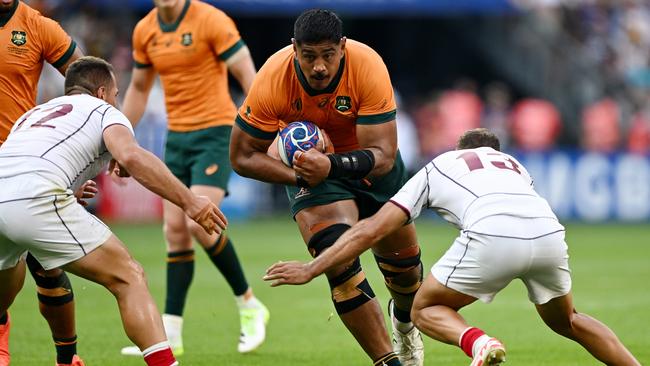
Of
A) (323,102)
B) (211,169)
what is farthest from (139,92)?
(323,102)

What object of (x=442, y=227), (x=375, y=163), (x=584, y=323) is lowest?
(x=442, y=227)

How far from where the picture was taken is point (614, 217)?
75.2 ft

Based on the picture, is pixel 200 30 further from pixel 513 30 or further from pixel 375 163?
pixel 513 30

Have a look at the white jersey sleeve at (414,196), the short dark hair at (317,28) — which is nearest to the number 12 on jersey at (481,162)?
the white jersey sleeve at (414,196)

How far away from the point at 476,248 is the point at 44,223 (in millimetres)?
2466

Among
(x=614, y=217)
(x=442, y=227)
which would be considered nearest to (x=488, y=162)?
(x=442, y=227)

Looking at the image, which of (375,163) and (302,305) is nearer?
(375,163)

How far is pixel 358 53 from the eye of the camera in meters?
7.32

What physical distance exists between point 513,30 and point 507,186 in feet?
72.8

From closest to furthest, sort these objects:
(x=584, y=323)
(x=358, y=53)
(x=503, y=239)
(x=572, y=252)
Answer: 1. (x=503, y=239)
2. (x=584, y=323)
3. (x=358, y=53)
4. (x=572, y=252)

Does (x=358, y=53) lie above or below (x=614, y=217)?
above

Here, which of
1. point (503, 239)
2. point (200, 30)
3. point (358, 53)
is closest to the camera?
point (503, 239)

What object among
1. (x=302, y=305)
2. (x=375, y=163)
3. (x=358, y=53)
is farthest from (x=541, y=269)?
(x=302, y=305)

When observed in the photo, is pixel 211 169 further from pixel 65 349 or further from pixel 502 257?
pixel 502 257
